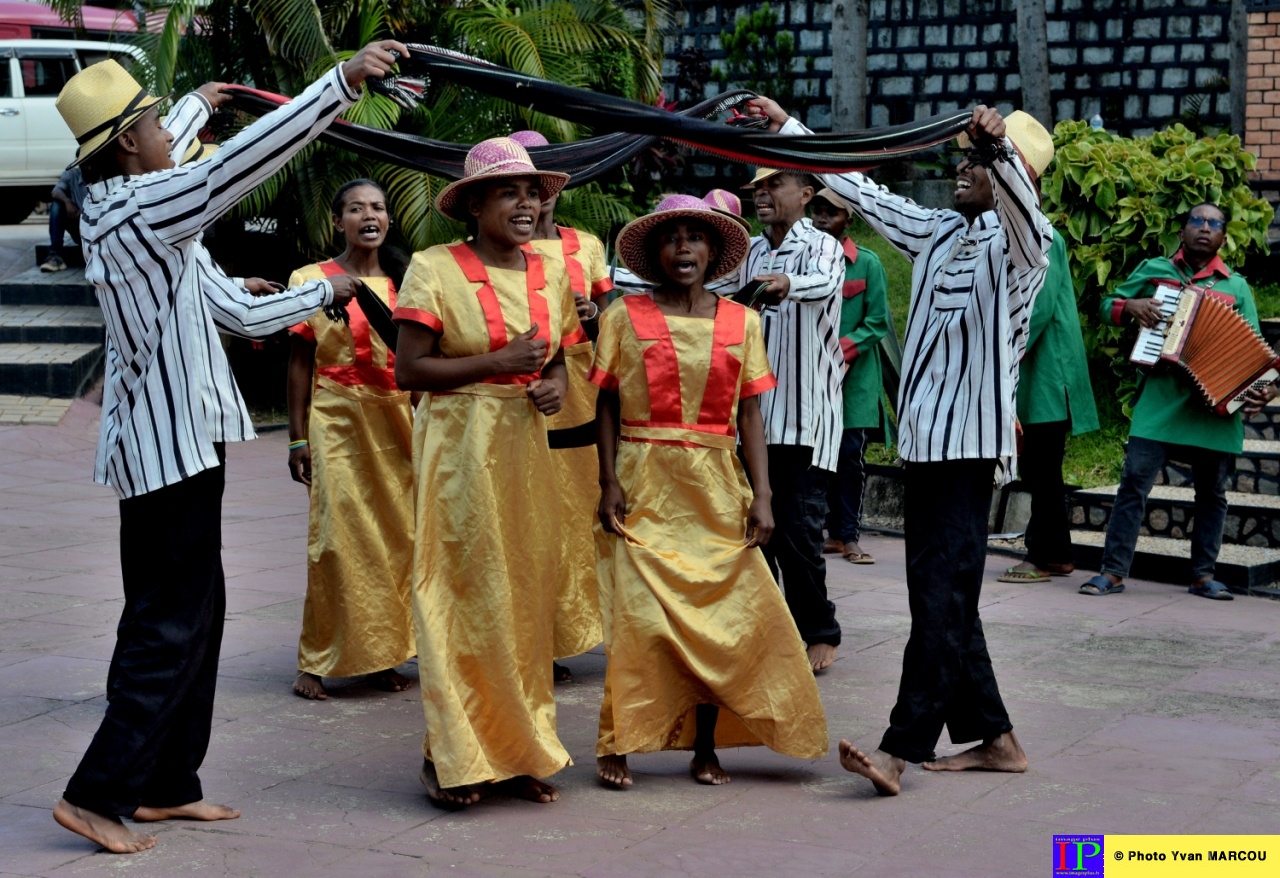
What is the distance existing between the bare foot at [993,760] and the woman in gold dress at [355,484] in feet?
7.45

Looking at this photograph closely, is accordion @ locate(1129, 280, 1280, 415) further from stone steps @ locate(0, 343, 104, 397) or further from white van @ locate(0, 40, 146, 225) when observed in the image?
white van @ locate(0, 40, 146, 225)

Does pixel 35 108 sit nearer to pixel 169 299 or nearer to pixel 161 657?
pixel 169 299

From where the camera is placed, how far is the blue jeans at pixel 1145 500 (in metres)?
8.53

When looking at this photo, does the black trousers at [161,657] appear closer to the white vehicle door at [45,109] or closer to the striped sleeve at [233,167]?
the striped sleeve at [233,167]

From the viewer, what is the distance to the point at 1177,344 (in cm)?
852

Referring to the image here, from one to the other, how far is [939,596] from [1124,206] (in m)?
6.68

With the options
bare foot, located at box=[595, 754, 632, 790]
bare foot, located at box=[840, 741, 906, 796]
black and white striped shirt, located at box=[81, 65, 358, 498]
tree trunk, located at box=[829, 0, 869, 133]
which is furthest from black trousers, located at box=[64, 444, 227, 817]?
tree trunk, located at box=[829, 0, 869, 133]

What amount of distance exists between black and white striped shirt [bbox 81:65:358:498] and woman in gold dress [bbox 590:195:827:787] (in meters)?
1.21

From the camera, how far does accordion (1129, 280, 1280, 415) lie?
8.40 m

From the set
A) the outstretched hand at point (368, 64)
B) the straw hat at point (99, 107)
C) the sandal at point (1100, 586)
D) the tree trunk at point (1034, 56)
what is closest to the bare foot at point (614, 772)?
the outstretched hand at point (368, 64)

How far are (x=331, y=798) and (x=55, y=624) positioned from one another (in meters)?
2.97

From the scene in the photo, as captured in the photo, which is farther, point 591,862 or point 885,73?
point 885,73

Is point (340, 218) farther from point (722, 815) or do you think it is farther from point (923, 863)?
point (923, 863)

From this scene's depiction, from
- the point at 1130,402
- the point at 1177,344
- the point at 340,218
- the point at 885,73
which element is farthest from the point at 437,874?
the point at 885,73
